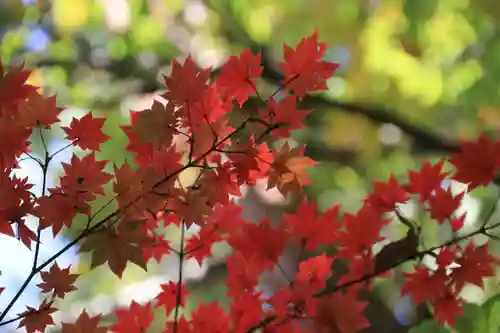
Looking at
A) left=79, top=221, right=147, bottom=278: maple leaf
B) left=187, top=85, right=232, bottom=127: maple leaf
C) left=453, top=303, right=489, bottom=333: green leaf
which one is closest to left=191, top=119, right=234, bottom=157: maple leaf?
left=187, top=85, right=232, bottom=127: maple leaf

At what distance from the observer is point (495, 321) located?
2.92ft

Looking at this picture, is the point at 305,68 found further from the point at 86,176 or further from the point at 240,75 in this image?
the point at 86,176

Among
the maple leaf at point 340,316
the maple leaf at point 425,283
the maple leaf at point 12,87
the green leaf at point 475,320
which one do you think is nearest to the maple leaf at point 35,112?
the maple leaf at point 12,87

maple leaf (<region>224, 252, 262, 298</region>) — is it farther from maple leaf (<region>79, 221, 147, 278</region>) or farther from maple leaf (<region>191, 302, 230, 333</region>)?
maple leaf (<region>79, 221, 147, 278</region>)

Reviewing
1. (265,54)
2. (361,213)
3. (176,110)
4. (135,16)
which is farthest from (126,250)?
(135,16)

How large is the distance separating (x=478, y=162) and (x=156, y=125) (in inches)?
13.7

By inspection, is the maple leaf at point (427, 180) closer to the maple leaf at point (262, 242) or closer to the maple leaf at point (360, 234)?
the maple leaf at point (360, 234)

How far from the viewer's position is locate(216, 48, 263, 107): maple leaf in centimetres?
56

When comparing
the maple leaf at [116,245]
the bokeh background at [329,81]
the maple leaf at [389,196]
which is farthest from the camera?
the bokeh background at [329,81]

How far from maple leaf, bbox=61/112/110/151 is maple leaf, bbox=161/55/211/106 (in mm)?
121

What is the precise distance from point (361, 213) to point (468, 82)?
2.14 ft

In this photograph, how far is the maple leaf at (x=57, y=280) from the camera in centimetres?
55

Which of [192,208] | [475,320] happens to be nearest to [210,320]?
[192,208]

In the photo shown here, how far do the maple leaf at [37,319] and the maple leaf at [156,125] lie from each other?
0.19 m
